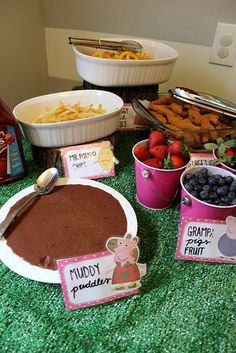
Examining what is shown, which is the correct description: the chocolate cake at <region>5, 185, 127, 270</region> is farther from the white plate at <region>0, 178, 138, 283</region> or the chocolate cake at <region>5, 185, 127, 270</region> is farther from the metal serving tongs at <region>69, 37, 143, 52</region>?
the metal serving tongs at <region>69, 37, 143, 52</region>

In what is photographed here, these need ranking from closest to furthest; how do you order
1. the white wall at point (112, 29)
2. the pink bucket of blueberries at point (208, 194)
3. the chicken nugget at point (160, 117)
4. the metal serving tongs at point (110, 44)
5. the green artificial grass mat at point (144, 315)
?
1. the green artificial grass mat at point (144, 315)
2. the pink bucket of blueberries at point (208, 194)
3. the chicken nugget at point (160, 117)
4. the metal serving tongs at point (110, 44)
5. the white wall at point (112, 29)

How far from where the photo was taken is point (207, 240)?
1.97 ft

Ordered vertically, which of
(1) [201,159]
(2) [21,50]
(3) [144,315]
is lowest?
(3) [144,315]

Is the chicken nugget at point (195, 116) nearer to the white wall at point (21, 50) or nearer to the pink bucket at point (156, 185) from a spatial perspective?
the pink bucket at point (156, 185)

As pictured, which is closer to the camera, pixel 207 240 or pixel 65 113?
pixel 207 240

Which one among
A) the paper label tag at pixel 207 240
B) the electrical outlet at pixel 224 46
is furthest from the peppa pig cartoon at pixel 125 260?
the electrical outlet at pixel 224 46

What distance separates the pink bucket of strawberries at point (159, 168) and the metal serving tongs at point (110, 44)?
0.40 metres

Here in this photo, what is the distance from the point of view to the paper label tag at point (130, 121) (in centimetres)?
97

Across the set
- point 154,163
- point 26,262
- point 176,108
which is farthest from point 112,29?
point 26,262

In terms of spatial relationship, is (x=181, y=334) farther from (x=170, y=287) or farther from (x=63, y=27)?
(x=63, y=27)

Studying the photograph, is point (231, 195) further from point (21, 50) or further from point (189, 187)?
point (21, 50)

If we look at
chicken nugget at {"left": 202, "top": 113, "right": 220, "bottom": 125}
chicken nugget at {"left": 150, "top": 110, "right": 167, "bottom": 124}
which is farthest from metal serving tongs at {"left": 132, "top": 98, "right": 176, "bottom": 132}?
chicken nugget at {"left": 202, "top": 113, "right": 220, "bottom": 125}

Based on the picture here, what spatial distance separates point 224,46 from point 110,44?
0.41 m

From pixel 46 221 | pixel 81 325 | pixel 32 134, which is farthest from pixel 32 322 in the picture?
pixel 32 134
